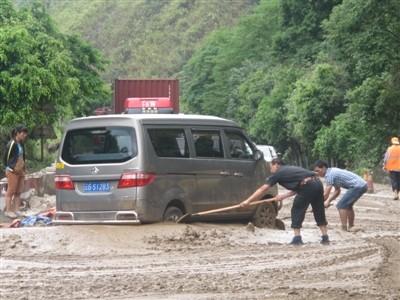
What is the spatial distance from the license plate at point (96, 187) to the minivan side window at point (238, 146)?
2.57m

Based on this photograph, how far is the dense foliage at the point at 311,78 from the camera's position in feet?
126

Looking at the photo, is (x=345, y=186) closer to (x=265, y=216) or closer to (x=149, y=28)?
(x=265, y=216)

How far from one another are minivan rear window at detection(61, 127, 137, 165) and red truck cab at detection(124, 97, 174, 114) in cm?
1606

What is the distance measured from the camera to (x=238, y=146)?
16.3 metres

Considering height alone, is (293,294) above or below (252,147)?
below

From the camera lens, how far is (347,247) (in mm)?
13500

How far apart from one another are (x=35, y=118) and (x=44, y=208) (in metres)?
11.9

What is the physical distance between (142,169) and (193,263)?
296cm

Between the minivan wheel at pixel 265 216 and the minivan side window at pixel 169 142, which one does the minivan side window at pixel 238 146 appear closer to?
the minivan wheel at pixel 265 216

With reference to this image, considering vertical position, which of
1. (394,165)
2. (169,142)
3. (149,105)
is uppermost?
(149,105)

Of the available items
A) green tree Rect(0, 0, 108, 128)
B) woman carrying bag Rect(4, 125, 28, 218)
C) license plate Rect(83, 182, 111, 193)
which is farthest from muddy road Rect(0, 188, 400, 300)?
green tree Rect(0, 0, 108, 128)

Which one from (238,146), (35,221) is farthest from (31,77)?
(238,146)

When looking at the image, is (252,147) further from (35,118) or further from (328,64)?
(328,64)

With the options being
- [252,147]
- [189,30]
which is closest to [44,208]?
[252,147]
